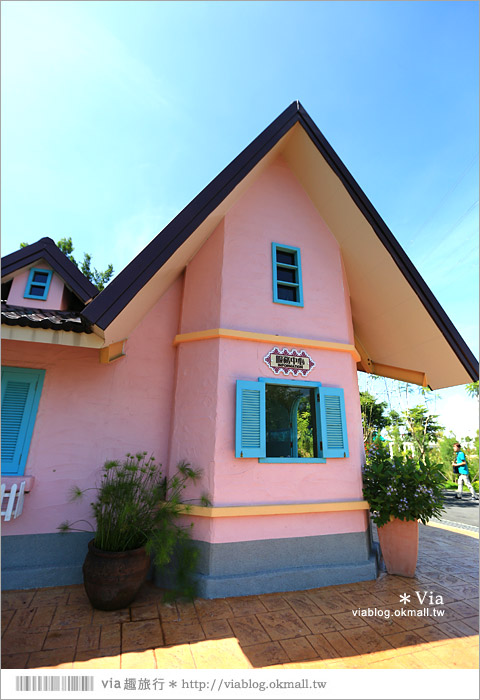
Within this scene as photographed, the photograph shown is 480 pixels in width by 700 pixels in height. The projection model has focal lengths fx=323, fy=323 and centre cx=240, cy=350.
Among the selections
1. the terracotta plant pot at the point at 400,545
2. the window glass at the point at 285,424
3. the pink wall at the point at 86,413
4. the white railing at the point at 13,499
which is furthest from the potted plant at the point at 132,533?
the window glass at the point at 285,424

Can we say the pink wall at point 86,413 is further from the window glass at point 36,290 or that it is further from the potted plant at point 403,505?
the potted plant at point 403,505

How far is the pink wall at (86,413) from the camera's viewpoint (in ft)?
15.9

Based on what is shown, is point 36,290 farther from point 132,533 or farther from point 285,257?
point 285,257

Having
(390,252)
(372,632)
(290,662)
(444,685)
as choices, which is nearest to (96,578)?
(290,662)

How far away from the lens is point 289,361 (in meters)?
5.49

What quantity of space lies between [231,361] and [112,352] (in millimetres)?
2000

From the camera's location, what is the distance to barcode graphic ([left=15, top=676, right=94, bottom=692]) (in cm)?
270

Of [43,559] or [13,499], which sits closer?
[13,499]

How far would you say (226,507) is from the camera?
457 cm

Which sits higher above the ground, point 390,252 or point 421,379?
point 390,252

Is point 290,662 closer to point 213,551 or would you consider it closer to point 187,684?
point 187,684

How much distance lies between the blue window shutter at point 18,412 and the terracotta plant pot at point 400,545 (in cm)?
577

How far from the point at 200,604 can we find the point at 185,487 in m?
1.43

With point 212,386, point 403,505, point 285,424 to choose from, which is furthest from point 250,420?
point 285,424
